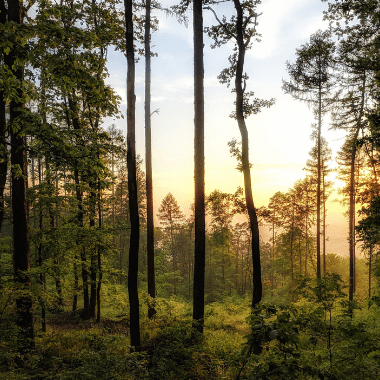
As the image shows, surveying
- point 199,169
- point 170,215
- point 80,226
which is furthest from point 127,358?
point 170,215

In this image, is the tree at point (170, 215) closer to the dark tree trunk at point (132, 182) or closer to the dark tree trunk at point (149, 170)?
the dark tree trunk at point (149, 170)

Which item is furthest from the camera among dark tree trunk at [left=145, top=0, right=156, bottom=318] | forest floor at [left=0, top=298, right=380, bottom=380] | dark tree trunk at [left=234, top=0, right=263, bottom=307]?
dark tree trunk at [left=145, top=0, right=156, bottom=318]

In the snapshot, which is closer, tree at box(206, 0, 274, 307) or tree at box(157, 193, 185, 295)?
tree at box(206, 0, 274, 307)

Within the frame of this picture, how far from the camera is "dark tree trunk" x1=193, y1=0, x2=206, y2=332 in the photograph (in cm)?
828

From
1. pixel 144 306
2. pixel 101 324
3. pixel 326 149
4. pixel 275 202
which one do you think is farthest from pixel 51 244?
pixel 275 202

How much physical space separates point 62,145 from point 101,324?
12322mm

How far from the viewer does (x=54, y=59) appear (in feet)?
12.5

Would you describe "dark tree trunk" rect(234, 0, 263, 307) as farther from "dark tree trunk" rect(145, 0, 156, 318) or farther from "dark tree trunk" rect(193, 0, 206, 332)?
"dark tree trunk" rect(145, 0, 156, 318)

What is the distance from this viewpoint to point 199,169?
8.56m

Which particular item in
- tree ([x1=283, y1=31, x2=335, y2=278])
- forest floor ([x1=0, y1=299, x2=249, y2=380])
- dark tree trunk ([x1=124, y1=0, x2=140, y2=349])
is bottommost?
forest floor ([x1=0, y1=299, x2=249, y2=380])

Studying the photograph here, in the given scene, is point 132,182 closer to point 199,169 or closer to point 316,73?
point 199,169

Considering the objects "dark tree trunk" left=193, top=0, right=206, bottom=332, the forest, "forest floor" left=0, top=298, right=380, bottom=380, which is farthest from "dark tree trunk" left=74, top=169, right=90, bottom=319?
"dark tree trunk" left=193, top=0, right=206, bottom=332

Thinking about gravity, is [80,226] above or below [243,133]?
below

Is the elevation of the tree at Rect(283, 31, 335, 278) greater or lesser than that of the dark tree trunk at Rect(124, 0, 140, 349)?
greater
